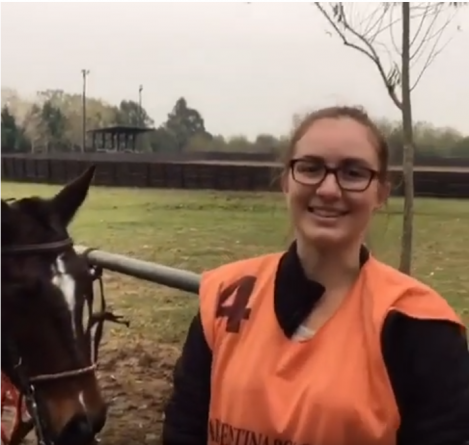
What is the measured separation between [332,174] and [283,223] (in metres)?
0.87

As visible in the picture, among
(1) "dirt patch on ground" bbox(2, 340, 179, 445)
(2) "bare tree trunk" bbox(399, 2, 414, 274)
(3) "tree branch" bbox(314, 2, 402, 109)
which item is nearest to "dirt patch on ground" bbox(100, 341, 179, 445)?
(1) "dirt patch on ground" bbox(2, 340, 179, 445)

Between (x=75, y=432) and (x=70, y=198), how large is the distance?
18.3 inches

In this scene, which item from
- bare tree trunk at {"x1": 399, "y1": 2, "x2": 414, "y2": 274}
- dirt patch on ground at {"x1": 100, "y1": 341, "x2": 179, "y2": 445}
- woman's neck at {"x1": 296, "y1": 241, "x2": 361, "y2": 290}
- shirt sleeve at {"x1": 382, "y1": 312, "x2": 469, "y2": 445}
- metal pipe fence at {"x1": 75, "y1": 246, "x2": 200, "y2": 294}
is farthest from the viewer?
dirt patch on ground at {"x1": 100, "y1": 341, "x2": 179, "y2": 445}

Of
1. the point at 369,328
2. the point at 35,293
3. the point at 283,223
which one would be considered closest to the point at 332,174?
the point at 369,328

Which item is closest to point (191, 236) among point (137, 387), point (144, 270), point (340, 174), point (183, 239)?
point (183, 239)

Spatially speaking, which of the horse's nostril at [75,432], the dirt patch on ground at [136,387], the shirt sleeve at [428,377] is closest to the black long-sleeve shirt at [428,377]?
the shirt sleeve at [428,377]

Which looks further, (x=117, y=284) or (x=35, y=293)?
(x=117, y=284)

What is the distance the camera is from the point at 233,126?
1.75 metres

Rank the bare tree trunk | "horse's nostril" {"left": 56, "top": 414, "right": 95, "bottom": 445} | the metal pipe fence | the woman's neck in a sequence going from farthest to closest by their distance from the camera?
the metal pipe fence, the bare tree trunk, "horse's nostril" {"left": 56, "top": 414, "right": 95, "bottom": 445}, the woman's neck

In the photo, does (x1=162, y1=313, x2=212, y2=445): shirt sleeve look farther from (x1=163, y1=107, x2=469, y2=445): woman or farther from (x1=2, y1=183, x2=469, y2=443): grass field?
(x1=2, y1=183, x2=469, y2=443): grass field

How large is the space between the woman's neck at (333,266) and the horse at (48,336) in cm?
67

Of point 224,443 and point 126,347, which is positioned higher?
point 224,443

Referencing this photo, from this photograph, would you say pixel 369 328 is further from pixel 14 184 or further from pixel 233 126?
pixel 14 184

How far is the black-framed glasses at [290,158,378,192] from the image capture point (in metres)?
0.93
